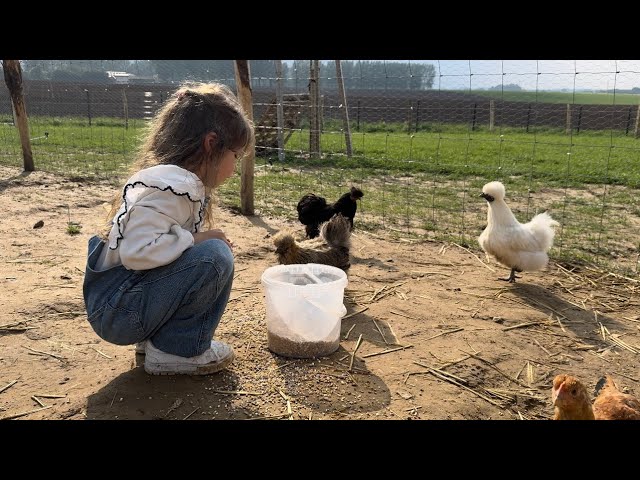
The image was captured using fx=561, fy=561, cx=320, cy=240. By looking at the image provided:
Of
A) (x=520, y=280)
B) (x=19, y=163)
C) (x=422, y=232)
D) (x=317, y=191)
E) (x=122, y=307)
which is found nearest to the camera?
(x=122, y=307)

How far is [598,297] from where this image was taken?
414 cm

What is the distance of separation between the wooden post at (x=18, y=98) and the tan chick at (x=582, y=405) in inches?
347

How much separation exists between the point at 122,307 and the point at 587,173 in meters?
9.57

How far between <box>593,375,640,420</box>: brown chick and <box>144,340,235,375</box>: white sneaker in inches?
65.3

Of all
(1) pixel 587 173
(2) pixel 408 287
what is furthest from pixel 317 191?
(1) pixel 587 173

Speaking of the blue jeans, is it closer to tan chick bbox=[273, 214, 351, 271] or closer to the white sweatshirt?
the white sweatshirt


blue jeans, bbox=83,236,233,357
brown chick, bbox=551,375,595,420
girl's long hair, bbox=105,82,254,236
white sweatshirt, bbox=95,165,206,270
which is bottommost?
brown chick, bbox=551,375,595,420

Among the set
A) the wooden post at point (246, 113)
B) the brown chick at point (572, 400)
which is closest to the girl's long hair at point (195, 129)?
the brown chick at point (572, 400)

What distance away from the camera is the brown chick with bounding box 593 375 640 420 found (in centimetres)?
216

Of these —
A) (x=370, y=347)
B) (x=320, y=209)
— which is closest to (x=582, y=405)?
(x=370, y=347)

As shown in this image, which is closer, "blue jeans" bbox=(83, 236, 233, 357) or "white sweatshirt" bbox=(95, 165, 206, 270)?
"white sweatshirt" bbox=(95, 165, 206, 270)

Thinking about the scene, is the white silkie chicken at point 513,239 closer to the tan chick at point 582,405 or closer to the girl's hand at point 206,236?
the tan chick at point 582,405

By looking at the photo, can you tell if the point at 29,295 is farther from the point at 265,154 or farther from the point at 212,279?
the point at 265,154

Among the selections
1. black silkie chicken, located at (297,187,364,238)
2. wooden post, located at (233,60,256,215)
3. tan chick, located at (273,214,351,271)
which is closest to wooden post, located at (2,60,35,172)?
wooden post, located at (233,60,256,215)
